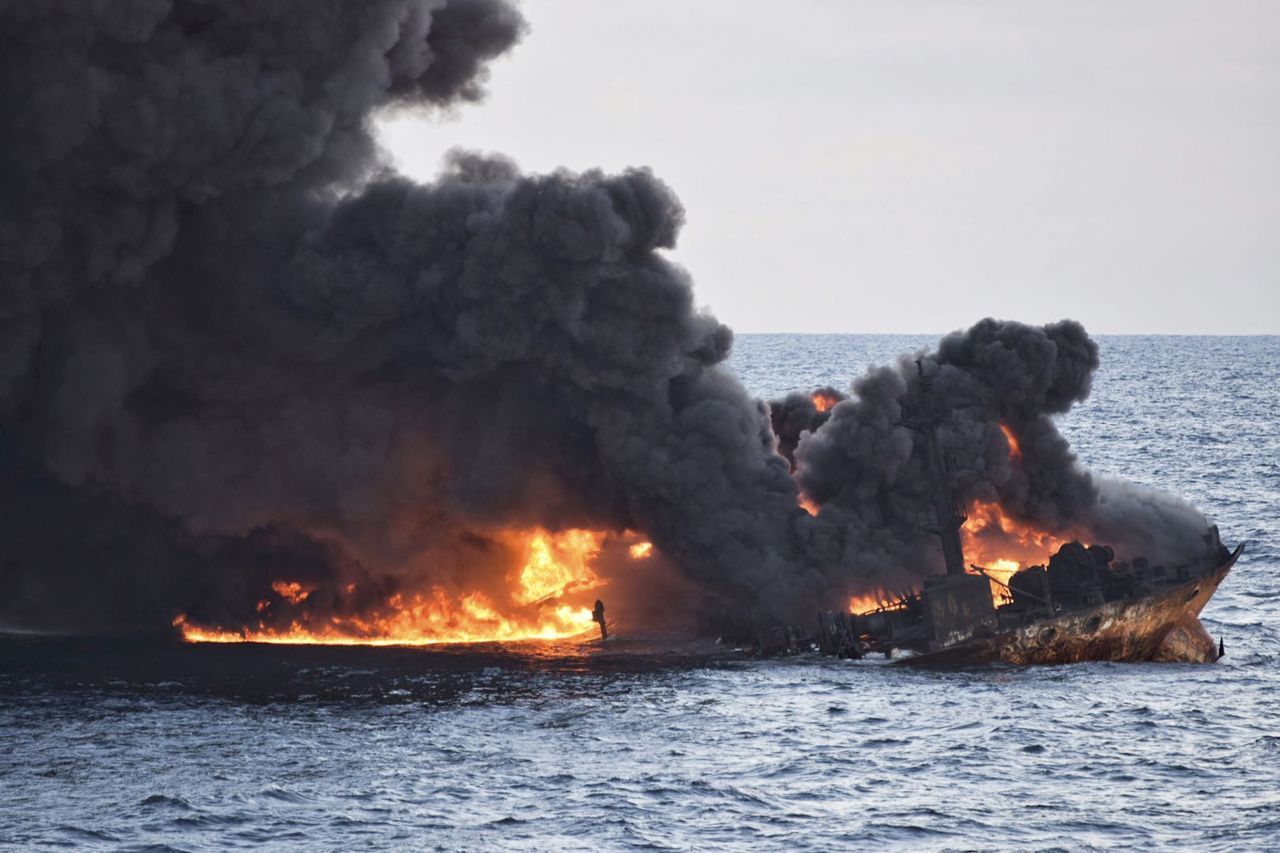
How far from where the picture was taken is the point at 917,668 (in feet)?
244

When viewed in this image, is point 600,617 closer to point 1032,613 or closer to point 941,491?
point 941,491

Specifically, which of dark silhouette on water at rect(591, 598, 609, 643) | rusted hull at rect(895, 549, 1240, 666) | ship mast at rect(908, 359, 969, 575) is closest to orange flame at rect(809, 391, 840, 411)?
ship mast at rect(908, 359, 969, 575)

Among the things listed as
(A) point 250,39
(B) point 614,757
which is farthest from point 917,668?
(A) point 250,39

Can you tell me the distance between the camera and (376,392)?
84.8 metres

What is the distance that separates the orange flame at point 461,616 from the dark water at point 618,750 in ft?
12.1

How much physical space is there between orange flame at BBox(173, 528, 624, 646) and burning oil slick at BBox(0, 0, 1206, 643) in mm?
153

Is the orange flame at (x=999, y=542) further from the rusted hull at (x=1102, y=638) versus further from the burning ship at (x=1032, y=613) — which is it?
the rusted hull at (x=1102, y=638)

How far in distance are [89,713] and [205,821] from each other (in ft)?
54.1

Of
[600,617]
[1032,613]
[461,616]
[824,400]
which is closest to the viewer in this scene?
[1032,613]

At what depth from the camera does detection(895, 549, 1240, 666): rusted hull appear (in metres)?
73.7

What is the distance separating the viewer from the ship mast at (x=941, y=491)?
253 feet

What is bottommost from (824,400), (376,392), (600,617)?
(600,617)

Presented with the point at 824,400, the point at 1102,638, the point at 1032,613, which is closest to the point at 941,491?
the point at 1032,613

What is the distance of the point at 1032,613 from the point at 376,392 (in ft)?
106
